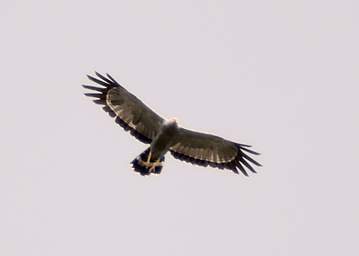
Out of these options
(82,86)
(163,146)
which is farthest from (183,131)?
(82,86)

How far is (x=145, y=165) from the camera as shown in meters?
31.0

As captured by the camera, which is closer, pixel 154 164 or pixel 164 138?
pixel 164 138

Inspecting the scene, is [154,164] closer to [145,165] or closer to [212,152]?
[145,165]

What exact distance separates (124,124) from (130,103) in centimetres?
67

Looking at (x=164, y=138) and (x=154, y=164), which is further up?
(x=164, y=138)

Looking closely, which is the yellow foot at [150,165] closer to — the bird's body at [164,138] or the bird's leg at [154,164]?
the bird's leg at [154,164]

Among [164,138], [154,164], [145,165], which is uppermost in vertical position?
[164,138]

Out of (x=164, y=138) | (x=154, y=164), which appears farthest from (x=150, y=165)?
(x=164, y=138)

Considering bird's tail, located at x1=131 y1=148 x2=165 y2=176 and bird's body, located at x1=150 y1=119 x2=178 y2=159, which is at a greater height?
bird's body, located at x1=150 y1=119 x2=178 y2=159

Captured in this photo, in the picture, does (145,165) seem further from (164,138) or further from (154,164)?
(164,138)

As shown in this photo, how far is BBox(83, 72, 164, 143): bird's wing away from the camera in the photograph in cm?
3122

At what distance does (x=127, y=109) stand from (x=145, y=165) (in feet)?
5.69

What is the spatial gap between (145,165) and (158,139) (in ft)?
2.66

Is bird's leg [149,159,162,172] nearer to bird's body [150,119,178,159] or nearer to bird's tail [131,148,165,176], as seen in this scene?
bird's tail [131,148,165,176]
